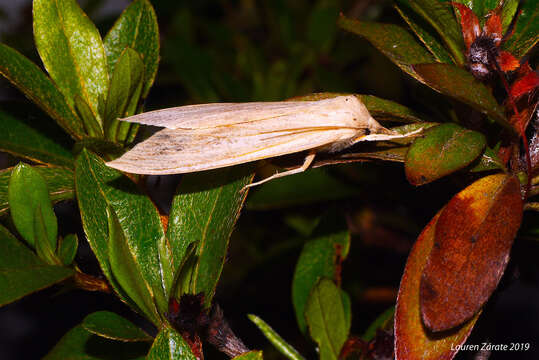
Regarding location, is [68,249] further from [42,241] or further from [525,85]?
[525,85]

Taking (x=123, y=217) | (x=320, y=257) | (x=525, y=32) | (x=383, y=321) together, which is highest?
(x=525, y=32)

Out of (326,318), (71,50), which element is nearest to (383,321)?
(326,318)

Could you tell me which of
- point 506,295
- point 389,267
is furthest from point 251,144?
point 506,295

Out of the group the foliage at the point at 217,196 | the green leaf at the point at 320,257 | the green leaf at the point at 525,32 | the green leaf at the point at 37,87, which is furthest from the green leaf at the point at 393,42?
the green leaf at the point at 37,87

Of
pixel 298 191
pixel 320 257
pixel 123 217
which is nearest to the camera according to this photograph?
pixel 123 217

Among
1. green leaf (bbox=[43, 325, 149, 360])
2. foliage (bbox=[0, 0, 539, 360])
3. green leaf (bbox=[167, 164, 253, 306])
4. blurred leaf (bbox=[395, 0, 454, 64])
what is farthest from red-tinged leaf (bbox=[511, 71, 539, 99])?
green leaf (bbox=[43, 325, 149, 360])
